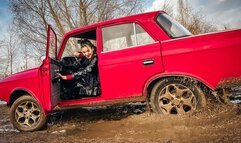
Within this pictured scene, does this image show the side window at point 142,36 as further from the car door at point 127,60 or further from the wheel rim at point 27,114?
the wheel rim at point 27,114

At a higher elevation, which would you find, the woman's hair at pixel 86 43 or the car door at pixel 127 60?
the woman's hair at pixel 86 43

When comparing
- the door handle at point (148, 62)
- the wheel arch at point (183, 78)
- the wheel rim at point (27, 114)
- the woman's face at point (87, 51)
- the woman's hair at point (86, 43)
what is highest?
the woman's hair at point (86, 43)

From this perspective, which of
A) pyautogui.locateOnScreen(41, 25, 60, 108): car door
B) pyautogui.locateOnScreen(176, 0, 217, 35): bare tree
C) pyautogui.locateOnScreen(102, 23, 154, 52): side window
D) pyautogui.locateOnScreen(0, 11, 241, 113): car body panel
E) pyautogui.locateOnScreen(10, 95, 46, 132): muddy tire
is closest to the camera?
pyautogui.locateOnScreen(0, 11, 241, 113): car body panel

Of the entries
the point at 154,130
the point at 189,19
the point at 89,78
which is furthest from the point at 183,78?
the point at 189,19

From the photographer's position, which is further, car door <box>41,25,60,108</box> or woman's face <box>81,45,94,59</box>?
woman's face <box>81,45,94,59</box>

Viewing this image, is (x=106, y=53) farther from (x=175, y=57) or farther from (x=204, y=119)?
(x=204, y=119)

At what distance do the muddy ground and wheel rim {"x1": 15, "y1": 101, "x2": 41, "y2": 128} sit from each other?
245 mm

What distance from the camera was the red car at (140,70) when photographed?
4.35m

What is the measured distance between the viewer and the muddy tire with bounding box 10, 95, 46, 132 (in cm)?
561

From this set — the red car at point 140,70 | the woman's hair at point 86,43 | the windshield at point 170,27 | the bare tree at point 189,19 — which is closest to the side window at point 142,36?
the red car at point 140,70

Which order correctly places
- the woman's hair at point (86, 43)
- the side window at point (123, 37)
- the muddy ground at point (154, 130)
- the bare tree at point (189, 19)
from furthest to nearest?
1. the bare tree at point (189, 19)
2. the woman's hair at point (86, 43)
3. the side window at point (123, 37)
4. the muddy ground at point (154, 130)

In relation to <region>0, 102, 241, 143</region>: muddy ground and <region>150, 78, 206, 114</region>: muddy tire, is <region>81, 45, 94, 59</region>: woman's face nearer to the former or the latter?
<region>0, 102, 241, 143</region>: muddy ground

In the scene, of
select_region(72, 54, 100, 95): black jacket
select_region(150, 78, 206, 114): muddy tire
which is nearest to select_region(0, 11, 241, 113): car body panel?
select_region(150, 78, 206, 114): muddy tire

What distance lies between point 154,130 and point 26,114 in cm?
274
